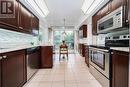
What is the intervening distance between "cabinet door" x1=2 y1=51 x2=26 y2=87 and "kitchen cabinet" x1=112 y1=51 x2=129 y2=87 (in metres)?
1.83

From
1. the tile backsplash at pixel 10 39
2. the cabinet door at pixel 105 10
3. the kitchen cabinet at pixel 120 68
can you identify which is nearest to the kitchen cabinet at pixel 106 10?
the cabinet door at pixel 105 10

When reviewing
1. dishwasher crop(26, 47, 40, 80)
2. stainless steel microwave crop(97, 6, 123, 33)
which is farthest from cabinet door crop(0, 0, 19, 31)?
stainless steel microwave crop(97, 6, 123, 33)

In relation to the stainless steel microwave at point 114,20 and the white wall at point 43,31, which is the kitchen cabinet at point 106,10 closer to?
the stainless steel microwave at point 114,20

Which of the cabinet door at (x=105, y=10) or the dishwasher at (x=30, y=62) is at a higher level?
the cabinet door at (x=105, y=10)

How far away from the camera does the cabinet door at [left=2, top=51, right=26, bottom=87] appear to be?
247 cm

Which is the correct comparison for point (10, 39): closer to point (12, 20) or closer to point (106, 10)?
point (12, 20)

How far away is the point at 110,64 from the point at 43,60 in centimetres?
347

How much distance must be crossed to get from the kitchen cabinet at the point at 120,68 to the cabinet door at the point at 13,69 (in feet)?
6.01

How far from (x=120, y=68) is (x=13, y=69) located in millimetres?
1894

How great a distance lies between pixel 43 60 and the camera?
19.5 ft

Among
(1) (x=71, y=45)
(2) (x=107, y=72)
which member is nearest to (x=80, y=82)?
(2) (x=107, y=72)

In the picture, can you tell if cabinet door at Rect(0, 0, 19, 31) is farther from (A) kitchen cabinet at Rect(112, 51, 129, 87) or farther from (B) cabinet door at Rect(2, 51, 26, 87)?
(A) kitchen cabinet at Rect(112, 51, 129, 87)

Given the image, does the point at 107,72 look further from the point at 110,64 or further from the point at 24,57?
the point at 24,57

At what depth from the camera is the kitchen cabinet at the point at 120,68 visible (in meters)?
2.22
